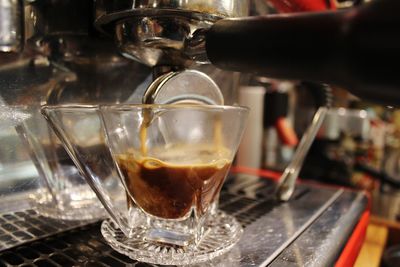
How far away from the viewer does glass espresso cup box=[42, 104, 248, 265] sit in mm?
258

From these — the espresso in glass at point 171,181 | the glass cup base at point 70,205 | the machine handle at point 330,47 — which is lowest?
the glass cup base at point 70,205

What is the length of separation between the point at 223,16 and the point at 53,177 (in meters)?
0.21

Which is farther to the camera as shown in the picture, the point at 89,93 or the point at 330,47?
the point at 89,93

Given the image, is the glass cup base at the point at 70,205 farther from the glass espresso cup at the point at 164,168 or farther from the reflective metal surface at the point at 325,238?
the reflective metal surface at the point at 325,238

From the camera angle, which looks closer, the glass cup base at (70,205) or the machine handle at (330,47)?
the machine handle at (330,47)

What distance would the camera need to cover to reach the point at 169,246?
27cm

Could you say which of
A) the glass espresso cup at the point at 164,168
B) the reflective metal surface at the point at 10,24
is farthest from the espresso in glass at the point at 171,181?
the reflective metal surface at the point at 10,24

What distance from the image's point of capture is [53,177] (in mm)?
341

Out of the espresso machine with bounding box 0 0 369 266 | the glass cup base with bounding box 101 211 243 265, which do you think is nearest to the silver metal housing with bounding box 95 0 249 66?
the espresso machine with bounding box 0 0 369 266

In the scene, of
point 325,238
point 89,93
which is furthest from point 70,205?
point 325,238

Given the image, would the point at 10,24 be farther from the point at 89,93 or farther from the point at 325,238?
the point at 325,238

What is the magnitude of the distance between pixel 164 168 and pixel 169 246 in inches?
2.4

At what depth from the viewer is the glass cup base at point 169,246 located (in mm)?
256

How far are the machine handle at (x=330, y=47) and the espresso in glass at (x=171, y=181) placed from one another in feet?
0.29
